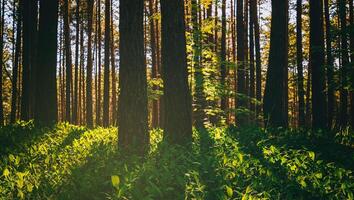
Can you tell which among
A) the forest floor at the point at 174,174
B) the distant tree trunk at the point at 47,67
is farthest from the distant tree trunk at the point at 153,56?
the forest floor at the point at 174,174

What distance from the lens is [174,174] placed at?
4.98m

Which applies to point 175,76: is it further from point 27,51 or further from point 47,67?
point 27,51

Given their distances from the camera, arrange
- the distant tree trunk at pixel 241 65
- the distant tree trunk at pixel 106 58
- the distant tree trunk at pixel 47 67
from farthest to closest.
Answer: the distant tree trunk at pixel 106 58, the distant tree trunk at pixel 241 65, the distant tree trunk at pixel 47 67

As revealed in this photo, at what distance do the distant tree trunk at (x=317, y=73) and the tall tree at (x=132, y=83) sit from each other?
7.46m

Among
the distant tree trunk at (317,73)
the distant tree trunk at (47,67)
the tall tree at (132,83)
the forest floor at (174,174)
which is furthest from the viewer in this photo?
the distant tree trunk at (317,73)

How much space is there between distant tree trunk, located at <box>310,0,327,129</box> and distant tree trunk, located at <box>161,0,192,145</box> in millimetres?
6131

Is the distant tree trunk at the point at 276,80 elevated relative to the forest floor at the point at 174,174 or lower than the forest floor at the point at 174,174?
elevated

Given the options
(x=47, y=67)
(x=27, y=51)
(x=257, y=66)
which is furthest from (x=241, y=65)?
(x=27, y=51)

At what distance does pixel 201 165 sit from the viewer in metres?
5.62

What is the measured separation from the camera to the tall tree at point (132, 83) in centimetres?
Result: 698

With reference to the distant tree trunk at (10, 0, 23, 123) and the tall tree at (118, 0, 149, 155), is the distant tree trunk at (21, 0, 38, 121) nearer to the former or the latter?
the distant tree trunk at (10, 0, 23, 123)

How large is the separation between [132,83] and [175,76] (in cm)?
135

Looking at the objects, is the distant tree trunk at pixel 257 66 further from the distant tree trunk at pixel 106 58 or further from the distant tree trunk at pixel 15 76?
the distant tree trunk at pixel 15 76

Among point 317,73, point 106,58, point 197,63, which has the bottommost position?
point 317,73
